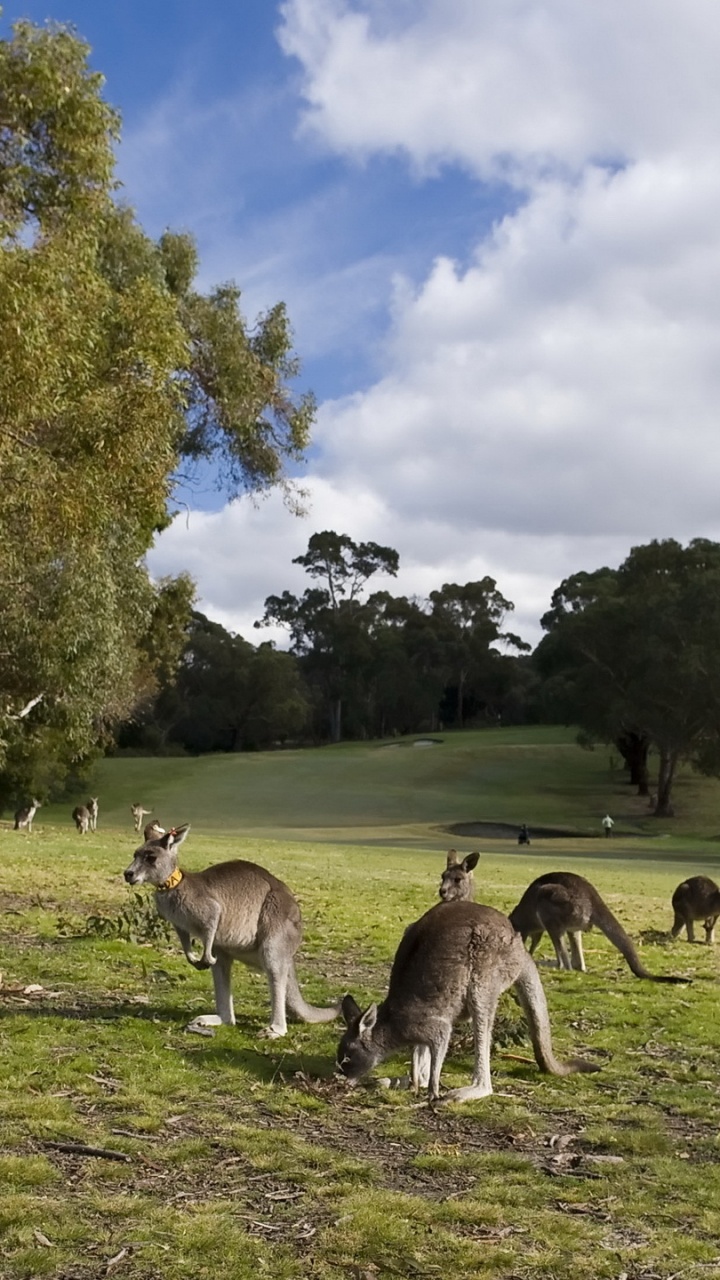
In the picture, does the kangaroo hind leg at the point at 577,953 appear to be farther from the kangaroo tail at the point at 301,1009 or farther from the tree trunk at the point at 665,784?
the tree trunk at the point at 665,784

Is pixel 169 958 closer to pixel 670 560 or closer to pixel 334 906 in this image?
pixel 334 906

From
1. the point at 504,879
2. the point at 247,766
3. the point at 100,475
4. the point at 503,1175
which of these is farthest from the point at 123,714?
the point at 247,766

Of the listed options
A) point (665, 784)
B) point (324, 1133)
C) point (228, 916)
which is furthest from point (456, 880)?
point (665, 784)

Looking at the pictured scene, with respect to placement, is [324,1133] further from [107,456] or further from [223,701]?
[223,701]

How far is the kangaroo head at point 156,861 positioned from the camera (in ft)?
25.0

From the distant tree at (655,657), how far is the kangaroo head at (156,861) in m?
43.7

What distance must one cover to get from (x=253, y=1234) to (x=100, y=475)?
831cm

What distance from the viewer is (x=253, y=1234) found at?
15.3 feet

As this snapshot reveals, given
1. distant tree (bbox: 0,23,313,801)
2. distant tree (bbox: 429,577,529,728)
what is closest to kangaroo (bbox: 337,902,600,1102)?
distant tree (bbox: 0,23,313,801)

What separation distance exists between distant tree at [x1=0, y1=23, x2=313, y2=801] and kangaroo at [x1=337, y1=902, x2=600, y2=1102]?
6316 millimetres

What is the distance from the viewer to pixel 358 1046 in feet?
21.7

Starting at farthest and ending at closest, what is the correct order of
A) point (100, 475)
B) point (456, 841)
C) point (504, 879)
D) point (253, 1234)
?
point (456, 841) → point (504, 879) → point (100, 475) → point (253, 1234)

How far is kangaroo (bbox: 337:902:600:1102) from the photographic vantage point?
6602 millimetres

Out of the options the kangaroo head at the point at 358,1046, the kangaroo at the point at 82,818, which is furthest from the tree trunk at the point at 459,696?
the kangaroo head at the point at 358,1046
